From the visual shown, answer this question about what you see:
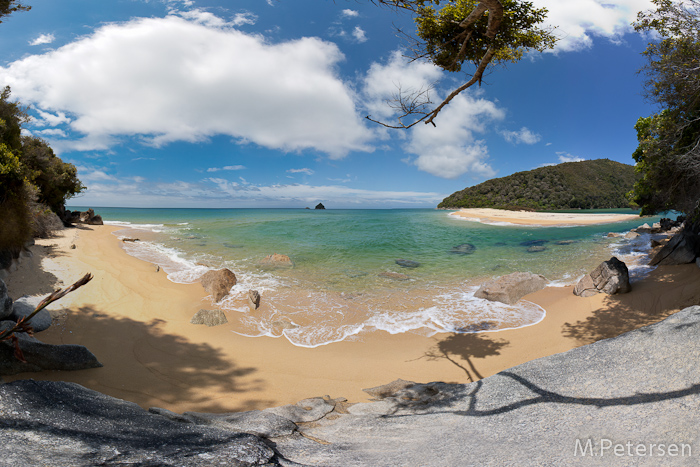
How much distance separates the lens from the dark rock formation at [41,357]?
14.3 ft

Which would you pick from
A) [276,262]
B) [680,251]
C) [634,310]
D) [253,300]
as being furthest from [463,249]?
[253,300]

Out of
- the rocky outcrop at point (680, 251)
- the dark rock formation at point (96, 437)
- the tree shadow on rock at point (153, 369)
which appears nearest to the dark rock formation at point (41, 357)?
the tree shadow on rock at point (153, 369)

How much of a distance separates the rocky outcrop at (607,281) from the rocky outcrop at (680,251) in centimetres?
327

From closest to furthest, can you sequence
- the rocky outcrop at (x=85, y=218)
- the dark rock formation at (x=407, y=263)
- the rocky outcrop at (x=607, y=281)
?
the rocky outcrop at (x=607, y=281) → the dark rock formation at (x=407, y=263) → the rocky outcrop at (x=85, y=218)

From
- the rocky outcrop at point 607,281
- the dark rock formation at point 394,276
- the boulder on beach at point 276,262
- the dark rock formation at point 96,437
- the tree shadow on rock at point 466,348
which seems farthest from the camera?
the boulder on beach at point 276,262

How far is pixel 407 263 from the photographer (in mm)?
16422

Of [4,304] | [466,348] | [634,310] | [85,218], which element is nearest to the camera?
[4,304]

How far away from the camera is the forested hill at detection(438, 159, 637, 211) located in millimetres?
93688

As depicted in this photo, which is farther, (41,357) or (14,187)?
(14,187)

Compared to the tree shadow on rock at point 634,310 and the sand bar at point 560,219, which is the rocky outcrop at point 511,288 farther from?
the sand bar at point 560,219

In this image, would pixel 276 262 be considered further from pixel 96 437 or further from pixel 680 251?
pixel 680 251

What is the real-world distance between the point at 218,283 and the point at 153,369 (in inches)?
191

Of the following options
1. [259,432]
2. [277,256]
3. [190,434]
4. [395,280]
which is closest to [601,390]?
[259,432]

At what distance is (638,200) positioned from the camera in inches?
755
